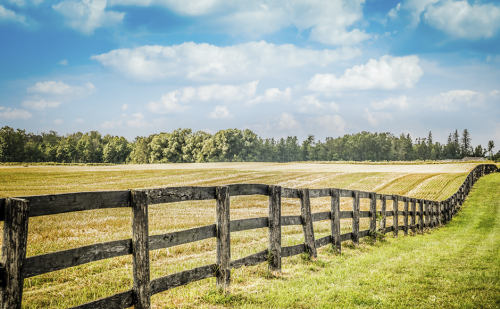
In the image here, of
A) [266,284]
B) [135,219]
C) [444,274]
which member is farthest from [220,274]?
[444,274]

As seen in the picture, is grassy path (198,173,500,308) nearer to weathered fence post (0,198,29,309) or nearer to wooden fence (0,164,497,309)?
wooden fence (0,164,497,309)

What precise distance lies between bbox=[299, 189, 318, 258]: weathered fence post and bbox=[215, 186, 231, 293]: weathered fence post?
2.63 m

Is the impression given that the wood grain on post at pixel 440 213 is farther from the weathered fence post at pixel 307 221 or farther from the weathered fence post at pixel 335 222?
the weathered fence post at pixel 307 221

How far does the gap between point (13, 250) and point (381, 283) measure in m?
5.75

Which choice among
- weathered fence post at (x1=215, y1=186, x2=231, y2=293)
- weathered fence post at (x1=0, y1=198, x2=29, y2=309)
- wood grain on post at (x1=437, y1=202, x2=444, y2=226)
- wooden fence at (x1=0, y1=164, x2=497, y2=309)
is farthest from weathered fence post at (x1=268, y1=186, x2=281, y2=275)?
wood grain on post at (x1=437, y1=202, x2=444, y2=226)

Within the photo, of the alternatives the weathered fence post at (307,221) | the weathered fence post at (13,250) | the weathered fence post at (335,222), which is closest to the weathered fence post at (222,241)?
the weathered fence post at (307,221)

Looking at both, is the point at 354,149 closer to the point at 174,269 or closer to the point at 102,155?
the point at 102,155

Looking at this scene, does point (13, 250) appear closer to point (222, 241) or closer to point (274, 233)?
point (222, 241)

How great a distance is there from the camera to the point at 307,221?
24.9 ft

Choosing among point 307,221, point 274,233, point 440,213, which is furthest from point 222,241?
point 440,213

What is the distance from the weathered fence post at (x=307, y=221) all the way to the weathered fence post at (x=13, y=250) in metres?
5.49

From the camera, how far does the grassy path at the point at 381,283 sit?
505 cm

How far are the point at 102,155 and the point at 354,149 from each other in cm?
14065

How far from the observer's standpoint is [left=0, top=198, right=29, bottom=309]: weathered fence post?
3.07 meters
